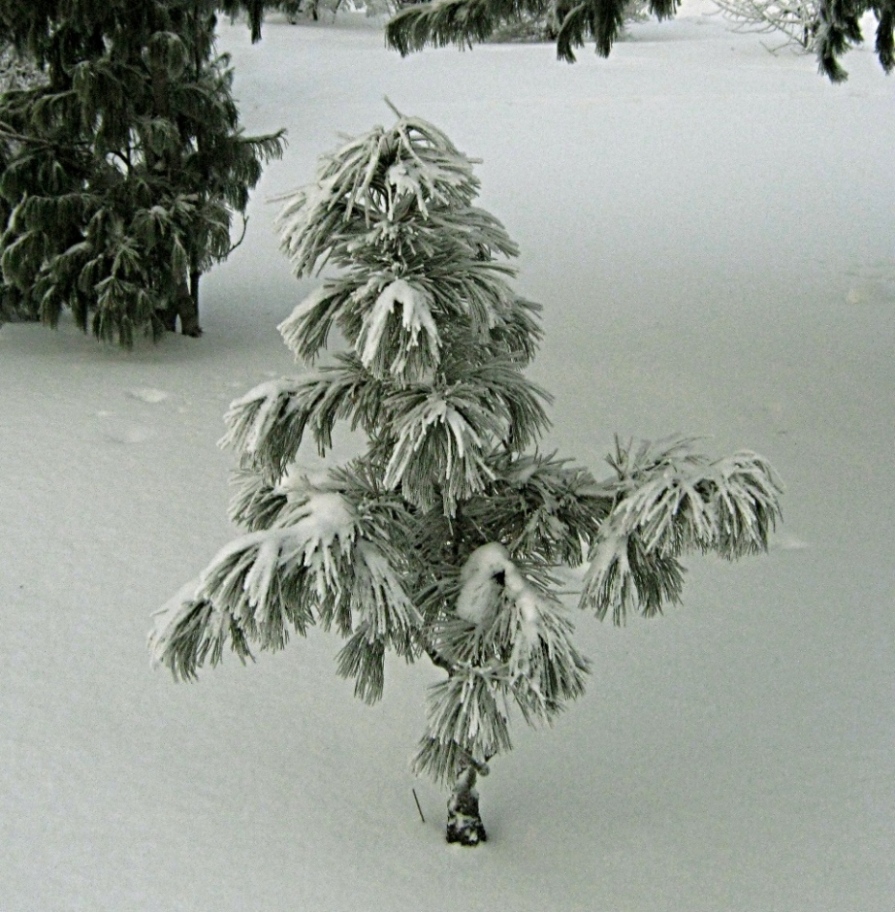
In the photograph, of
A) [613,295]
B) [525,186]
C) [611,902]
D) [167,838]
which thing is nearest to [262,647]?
[167,838]

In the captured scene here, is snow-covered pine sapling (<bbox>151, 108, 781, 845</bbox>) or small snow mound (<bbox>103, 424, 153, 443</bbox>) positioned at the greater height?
snow-covered pine sapling (<bbox>151, 108, 781, 845</bbox>)

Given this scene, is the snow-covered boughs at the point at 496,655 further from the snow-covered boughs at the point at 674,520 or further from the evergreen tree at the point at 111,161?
the evergreen tree at the point at 111,161

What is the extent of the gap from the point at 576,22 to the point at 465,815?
3507mm

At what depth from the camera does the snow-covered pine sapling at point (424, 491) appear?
7.59 feet

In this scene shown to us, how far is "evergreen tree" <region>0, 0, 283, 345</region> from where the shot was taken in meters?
6.01

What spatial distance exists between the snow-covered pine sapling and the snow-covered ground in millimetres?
282

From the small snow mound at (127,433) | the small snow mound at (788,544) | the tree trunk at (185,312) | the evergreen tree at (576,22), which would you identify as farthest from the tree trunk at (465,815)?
the tree trunk at (185,312)

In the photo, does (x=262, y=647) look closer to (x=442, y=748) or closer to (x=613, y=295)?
(x=442, y=748)

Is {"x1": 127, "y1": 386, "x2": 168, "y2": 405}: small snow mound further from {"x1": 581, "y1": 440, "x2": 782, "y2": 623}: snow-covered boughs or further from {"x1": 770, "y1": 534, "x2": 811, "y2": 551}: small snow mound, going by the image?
{"x1": 581, "y1": 440, "x2": 782, "y2": 623}: snow-covered boughs

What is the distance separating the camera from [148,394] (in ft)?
19.2

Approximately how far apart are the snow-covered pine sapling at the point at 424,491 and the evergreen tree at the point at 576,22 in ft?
8.43

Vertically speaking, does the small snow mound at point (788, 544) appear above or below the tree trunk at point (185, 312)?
below

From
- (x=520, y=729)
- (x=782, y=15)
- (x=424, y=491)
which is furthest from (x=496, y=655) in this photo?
(x=782, y=15)

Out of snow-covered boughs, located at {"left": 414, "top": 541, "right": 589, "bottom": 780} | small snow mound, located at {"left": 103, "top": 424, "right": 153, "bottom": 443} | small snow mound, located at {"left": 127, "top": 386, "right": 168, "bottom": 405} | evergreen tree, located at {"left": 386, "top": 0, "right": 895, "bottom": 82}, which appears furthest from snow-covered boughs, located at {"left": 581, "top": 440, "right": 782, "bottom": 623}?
small snow mound, located at {"left": 127, "top": 386, "right": 168, "bottom": 405}
